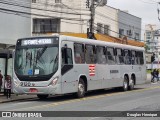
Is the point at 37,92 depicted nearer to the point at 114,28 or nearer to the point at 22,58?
the point at 22,58

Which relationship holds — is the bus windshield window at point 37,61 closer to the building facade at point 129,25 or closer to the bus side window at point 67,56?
the bus side window at point 67,56

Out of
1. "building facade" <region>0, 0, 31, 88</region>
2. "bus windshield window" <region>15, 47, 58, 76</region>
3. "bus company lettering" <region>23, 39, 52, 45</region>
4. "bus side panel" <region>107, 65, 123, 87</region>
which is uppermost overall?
"building facade" <region>0, 0, 31, 88</region>

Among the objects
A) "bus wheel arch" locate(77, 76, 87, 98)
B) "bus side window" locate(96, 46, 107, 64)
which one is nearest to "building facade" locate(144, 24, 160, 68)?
"bus side window" locate(96, 46, 107, 64)

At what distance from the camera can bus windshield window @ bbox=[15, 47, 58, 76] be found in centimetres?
1946

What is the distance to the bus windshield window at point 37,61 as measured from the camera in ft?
63.9

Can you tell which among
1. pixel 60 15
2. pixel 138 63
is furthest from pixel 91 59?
pixel 60 15

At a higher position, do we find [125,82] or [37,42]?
[37,42]

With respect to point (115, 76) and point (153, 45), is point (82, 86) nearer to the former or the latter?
point (115, 76)

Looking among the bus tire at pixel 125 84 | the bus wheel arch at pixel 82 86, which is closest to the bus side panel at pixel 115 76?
the bus tire at pixel 125 84

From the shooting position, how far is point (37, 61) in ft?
64.7

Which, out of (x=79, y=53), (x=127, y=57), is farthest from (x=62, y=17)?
(x=79, y=53)

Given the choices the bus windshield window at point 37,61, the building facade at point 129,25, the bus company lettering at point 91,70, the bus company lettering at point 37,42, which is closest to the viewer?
the bus windshield window at point 37,61

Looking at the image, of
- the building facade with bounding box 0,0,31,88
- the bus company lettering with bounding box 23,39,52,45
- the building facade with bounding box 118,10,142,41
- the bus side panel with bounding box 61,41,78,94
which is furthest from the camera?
the building facade with bounding box 118,10,142,41

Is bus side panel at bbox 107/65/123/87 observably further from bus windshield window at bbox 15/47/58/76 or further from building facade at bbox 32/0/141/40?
building facade at bbox 32/0/141/40
